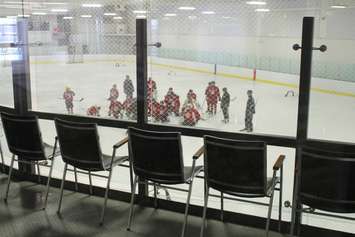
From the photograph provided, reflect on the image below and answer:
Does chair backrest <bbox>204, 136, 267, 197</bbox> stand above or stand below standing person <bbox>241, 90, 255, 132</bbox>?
below

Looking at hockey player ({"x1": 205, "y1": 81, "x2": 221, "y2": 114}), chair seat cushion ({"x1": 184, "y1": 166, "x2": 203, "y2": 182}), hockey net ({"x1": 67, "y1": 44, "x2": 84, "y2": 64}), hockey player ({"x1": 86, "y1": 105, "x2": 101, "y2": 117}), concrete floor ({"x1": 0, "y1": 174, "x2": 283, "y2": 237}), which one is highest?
hockey net ({"x1": 67, "y1": 44, "x2": 84, "y2": 64})

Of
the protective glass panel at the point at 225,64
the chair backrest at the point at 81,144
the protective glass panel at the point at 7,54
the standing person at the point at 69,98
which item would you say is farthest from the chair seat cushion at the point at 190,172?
the protective glass panel at the point at 7,54

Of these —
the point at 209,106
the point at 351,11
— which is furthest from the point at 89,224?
the point at 351,11

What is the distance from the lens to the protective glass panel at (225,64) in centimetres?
342

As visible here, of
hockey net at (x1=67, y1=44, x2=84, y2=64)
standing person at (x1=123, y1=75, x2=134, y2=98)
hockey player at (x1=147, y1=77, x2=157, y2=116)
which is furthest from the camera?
hockey net at (x1=67, y1=44, x2=84, y2=64)

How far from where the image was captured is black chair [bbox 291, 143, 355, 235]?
2.62m

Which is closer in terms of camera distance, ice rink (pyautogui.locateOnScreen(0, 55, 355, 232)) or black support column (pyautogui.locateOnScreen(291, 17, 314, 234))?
black support column (pyautogui.locateOnScreen(291, 17, 314, 234))

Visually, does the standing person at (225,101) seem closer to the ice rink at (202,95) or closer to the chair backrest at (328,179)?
the ice rink at (202,95)

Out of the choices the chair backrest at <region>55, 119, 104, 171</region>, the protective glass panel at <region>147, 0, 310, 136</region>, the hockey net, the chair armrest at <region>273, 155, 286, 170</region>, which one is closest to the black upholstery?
the chair backrest at <region>55, 119, 104, 171</region>

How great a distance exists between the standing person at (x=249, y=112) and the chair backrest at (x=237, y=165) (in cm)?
60

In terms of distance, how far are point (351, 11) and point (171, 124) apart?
5.72ft

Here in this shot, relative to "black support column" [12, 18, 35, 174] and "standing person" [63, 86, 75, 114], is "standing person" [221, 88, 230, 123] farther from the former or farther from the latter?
"black support column" [12, 18, 35, 174]

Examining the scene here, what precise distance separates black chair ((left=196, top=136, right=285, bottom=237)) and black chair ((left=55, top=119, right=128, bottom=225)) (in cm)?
88

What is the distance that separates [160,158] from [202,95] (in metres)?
0.99
